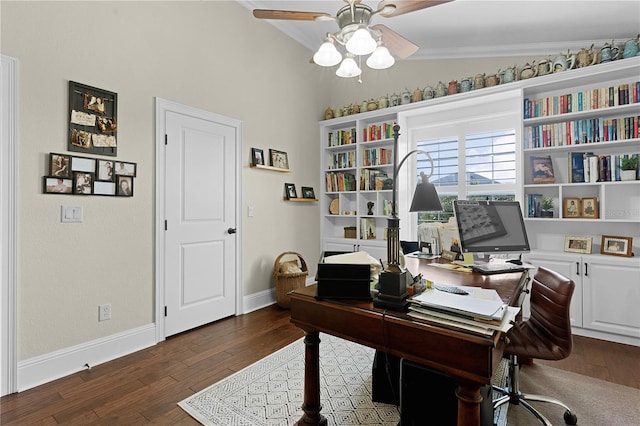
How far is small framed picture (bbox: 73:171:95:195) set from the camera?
2311mm

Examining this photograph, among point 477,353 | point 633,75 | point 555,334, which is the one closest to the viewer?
point 477,353

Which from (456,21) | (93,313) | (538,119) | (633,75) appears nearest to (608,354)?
(538,119)

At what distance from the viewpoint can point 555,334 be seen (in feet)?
5.34

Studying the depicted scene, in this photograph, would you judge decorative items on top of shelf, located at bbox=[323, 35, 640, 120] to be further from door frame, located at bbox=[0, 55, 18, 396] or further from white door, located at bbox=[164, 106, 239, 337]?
door frame, located at bbox=[0, 55, 18, 396]

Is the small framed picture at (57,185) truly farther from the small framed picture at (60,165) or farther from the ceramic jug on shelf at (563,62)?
the ceramic jug on shelf at (563,62)

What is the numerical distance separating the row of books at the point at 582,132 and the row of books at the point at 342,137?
209 centimetres

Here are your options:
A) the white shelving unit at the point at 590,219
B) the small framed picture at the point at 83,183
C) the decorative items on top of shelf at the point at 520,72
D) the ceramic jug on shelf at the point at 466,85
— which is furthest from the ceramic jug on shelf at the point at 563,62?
the small framed picture at the point at 83,183

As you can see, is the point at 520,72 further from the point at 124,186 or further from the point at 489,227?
the point at 124,186

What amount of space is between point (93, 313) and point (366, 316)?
7.49 ft

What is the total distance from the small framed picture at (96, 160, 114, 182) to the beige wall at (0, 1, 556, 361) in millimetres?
118

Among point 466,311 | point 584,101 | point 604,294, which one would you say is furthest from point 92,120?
point 604,294

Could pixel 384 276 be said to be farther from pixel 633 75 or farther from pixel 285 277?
pixel 633 75

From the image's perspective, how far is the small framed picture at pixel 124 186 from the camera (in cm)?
256

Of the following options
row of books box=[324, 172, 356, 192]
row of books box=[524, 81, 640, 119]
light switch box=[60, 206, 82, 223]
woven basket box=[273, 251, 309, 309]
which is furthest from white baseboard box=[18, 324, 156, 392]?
row of books box=[524, 81, 640, 119]
